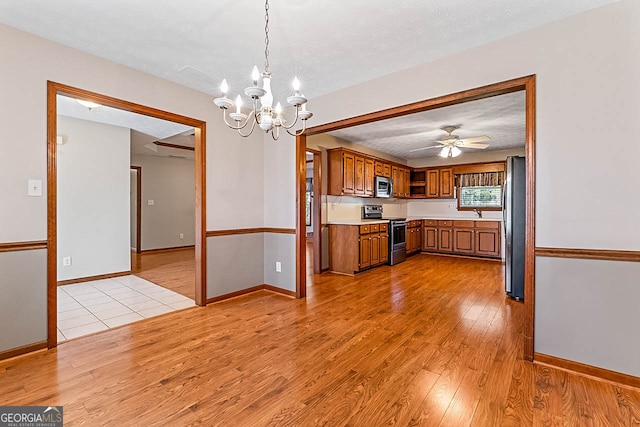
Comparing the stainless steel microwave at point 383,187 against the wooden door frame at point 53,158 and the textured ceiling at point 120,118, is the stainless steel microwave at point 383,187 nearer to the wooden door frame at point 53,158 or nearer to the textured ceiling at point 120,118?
the textured ceiling at point 120,118

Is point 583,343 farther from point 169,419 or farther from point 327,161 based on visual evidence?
point 327,161

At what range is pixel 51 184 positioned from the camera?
2.40 metres

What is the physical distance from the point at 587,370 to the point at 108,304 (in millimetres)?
4554

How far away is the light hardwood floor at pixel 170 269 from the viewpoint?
14.1ft

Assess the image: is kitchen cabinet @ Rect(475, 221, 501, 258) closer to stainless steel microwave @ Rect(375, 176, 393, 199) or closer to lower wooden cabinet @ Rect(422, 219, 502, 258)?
lower wooden cabinet @ Rect(422, 219, 502, 258)

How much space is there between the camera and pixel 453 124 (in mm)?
4602

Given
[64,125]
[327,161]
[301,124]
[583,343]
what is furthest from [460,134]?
[64,125]

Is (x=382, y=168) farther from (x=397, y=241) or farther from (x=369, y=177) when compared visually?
(x=397, y=241)

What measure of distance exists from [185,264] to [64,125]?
3.00 m

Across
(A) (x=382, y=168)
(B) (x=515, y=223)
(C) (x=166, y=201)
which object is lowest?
(B) (x=515, y=223)

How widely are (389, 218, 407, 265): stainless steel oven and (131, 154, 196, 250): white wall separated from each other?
4549 mm

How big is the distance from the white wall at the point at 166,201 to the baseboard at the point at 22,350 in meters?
4.73

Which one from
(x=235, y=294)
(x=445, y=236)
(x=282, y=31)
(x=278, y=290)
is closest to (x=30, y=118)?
(x=282, y=31)

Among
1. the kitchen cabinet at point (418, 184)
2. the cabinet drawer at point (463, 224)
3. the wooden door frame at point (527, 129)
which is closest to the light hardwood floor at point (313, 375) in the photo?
the wooden door frame at point (527, 129)
